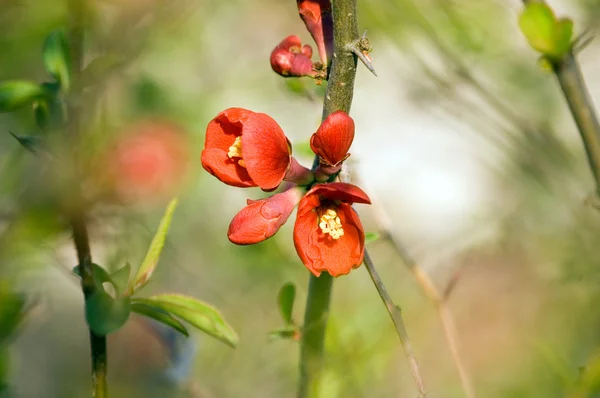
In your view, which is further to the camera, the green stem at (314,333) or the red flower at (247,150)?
the green stem at (314,333)

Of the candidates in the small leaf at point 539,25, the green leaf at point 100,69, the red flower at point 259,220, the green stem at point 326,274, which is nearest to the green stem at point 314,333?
the green stem at point 326,274

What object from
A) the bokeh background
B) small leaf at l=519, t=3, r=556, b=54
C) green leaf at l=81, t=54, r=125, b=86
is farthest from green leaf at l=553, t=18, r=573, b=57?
green leaf at l=81, t=54, r=125, b=86

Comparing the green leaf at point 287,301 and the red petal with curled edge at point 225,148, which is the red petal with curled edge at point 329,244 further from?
the green leaf at point 287,301

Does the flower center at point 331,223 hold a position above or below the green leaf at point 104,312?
above

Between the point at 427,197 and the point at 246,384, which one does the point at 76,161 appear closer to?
the point at 246,384

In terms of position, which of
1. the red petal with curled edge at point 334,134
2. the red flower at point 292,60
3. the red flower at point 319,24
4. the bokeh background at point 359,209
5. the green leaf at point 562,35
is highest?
the green leaf at point 562,35

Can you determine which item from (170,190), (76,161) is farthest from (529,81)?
(76,161)
